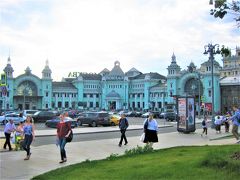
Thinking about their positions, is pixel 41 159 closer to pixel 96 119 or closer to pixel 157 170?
pixel 157 170

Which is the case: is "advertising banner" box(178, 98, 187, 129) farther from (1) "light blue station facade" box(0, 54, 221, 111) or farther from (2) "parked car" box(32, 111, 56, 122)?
Result: (1) "light blue station facade" box(0, 54, 221, 111)

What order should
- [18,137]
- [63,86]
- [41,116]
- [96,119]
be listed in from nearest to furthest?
[18,137]
[96,119]
[41,116]
[63,86]

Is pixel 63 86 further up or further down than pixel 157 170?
further up

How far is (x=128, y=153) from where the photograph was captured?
13641 millimetres

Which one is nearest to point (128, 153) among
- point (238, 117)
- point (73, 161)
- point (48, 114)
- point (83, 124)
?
point (73, 161)

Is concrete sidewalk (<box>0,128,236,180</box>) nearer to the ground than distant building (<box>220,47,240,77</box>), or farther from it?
nearer to the ground

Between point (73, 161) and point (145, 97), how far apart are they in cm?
12976

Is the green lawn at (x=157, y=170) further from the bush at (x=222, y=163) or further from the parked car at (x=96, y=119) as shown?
the parked car at (x=96, y=119)

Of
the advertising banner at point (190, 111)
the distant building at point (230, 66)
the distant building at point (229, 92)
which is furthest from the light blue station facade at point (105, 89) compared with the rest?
the advertising banner at point (190, 111)

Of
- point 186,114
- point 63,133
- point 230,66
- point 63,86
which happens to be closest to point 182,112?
point 186,114

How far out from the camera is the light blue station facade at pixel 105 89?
127 m

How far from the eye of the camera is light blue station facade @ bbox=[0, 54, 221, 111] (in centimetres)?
12714

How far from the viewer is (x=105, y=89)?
15100cm

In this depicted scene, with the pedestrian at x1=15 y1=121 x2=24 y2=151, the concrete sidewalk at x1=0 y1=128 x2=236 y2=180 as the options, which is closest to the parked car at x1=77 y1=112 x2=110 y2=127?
the concrete sidewalk at x1=0 y1=128 x2=236 y2=180
